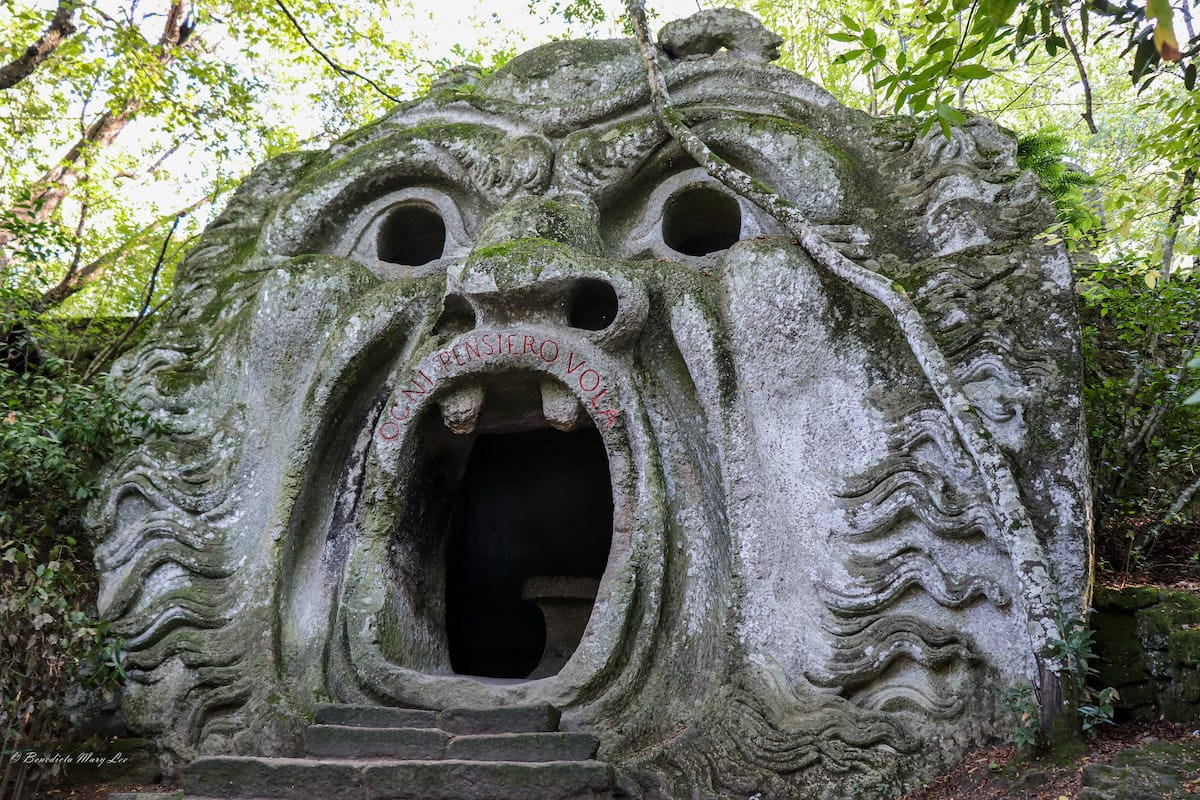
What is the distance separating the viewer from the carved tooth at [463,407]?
17.0 ft

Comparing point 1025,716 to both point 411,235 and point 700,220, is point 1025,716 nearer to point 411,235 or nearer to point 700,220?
point 700,220

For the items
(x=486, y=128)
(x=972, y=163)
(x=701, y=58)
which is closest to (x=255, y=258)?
(x=486, y=128)

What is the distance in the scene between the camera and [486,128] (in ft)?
20.5

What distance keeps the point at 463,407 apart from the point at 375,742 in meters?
1.77

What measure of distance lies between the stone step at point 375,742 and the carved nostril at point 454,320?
7.23 ft

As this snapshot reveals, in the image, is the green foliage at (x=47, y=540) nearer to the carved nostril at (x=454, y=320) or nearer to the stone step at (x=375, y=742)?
the stone step at (x=375, y=742)

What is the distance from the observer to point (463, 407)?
517cm

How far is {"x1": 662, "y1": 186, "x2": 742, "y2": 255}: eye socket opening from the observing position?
5.96 m

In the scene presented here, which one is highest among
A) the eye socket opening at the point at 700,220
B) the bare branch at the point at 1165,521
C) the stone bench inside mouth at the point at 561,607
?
the eye socket opening at the point at 700,220

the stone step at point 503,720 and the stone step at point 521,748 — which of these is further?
the stone step at point 503,720

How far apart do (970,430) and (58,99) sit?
9.29 m

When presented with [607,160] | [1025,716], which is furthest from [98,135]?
[1025,716]

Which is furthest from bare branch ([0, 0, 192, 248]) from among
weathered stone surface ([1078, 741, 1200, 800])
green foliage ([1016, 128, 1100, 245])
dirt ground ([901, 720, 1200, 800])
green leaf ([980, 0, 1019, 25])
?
weathered stone surface ([1078, 741, 1200, 800])

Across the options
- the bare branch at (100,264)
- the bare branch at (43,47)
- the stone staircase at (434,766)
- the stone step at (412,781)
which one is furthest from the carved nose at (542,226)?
the bare branch at (100,264)
